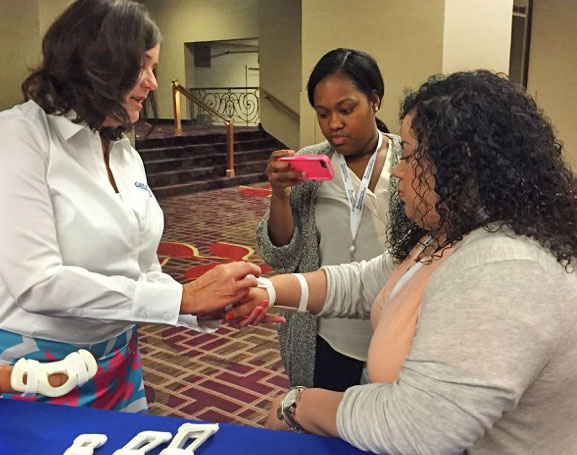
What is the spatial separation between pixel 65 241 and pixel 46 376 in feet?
1.25

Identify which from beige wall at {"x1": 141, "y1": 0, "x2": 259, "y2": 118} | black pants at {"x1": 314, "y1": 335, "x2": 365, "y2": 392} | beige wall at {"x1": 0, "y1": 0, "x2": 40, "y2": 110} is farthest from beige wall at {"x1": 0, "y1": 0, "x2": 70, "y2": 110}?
beige wall at {"x1": 141, "y1": 0, "x2": 259, "y2": 118}

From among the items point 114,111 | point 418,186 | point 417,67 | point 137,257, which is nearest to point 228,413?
point 137,257

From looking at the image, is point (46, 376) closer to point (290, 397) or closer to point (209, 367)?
point (290, 397)

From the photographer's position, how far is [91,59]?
144cm

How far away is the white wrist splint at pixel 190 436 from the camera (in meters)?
1.06

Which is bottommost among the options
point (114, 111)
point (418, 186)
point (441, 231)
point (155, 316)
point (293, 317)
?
point (293, 317)

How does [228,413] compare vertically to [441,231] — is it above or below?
below

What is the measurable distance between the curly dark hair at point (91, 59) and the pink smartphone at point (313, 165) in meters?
0.57

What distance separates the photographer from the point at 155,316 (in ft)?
4.88

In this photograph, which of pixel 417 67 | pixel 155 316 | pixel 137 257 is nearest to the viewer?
pixel 155 316

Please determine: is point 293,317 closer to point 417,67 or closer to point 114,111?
point 114,111

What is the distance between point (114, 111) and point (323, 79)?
762 mm

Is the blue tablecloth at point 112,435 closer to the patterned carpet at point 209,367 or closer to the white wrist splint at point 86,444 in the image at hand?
the white wrist splint at point 86,444

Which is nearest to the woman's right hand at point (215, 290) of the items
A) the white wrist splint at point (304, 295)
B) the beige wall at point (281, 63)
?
the white wrist splint at point (304, 295)
